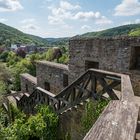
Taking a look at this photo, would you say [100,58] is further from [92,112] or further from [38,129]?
[38,129]

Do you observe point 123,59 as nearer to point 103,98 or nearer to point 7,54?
point 103,98

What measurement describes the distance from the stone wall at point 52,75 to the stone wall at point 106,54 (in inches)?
34.9

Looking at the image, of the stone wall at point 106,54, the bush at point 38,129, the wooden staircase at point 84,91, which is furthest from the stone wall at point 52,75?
the bush at point 38,129

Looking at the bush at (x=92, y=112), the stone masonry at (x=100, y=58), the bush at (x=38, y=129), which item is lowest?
the bush at (x=38, y=129)

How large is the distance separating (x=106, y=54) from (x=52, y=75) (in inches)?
160

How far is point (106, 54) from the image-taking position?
267 inches

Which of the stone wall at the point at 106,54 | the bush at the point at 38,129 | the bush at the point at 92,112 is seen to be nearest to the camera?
the bush at the point at 92,112

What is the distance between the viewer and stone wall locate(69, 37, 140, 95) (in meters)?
6.02

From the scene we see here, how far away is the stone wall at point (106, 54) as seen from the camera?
6023 millimetres

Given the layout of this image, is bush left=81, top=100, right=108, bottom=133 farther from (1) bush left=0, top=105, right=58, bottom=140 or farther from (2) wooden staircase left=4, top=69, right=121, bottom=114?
(1) bush left=0, top=105, right=58, bottom=140

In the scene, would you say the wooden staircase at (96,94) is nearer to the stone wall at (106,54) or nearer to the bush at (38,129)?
the bush at (38,129)

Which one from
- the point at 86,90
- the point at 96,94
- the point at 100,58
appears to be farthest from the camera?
the point at 100,58

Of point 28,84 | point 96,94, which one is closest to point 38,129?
point 96,94

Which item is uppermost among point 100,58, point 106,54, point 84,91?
point 106,54
